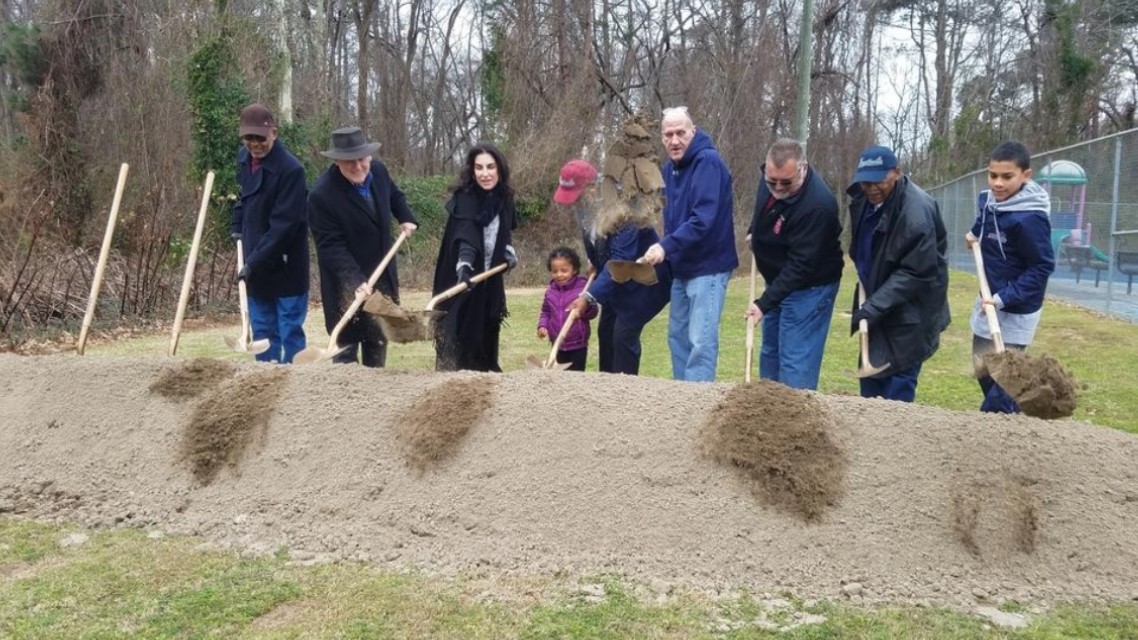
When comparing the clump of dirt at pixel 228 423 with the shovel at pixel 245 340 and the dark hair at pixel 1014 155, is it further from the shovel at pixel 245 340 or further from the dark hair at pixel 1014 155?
the dark hair at pixel 1014 155

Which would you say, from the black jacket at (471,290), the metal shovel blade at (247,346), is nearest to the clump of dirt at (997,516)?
the black jacket at (471,290)

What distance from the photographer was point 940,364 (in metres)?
8.01

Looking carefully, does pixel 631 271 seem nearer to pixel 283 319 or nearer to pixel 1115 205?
pixel 283 319

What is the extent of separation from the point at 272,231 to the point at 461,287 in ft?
3.89

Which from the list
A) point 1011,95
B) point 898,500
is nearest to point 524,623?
point 898,500

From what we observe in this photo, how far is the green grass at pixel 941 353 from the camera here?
628 centimetres

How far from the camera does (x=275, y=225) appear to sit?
5020 mm

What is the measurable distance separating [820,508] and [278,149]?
12.2ft

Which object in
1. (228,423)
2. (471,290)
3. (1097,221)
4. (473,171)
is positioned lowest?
(228,423)

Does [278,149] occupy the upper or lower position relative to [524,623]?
upper

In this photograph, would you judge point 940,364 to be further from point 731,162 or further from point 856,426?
point 731,162

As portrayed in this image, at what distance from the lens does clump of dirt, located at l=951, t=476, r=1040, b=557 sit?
3.10m

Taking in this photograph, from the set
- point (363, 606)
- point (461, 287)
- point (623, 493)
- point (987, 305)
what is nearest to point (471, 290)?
point (461, 287)

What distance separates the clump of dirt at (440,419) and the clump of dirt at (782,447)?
0.99 metres
